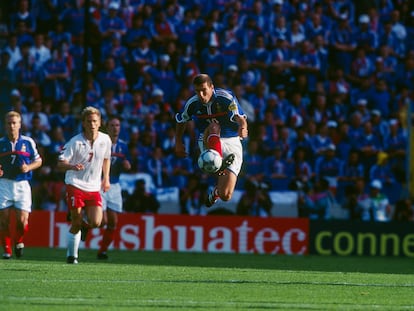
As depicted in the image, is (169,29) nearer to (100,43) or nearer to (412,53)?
(100,43)

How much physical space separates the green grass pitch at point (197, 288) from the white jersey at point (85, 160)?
1.10 meters

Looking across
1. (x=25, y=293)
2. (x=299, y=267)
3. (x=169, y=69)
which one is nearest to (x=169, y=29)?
(x=169, y=69)

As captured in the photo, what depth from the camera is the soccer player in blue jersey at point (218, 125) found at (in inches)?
497

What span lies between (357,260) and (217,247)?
3267mm

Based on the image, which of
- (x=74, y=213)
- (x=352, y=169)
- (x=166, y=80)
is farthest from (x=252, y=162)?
(x=74, y=213)

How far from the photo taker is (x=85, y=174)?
13.5 m

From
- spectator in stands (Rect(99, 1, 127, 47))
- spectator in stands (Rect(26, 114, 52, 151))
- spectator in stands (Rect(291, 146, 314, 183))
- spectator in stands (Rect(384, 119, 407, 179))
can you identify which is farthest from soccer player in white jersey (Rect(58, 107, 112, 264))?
spectator in stands (Rect(99, 1, 127, 47))

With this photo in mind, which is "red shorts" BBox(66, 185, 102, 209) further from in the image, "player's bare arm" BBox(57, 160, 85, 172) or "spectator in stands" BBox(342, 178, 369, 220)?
"spectator in stands" BBox(342, 178, 369, 220)

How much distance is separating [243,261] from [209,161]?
4.70m

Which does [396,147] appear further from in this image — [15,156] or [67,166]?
[67,166]

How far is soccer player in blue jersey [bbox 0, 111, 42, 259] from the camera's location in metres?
14.7

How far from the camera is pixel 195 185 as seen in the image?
20.5 m

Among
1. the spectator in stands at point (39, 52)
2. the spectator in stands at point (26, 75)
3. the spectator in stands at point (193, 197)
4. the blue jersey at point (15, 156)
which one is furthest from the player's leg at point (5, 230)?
the spectator in stands at point (39, 52)

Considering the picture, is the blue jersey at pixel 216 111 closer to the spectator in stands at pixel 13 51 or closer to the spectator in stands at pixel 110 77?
the spectator in stands at pixel 110 77
